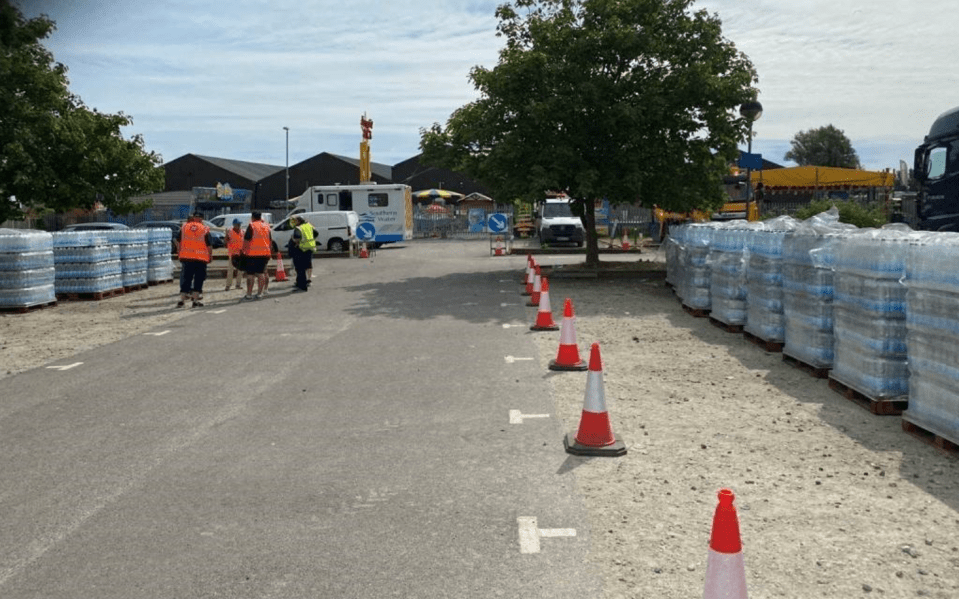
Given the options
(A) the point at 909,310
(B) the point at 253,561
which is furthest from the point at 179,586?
(A) the point at 909,310

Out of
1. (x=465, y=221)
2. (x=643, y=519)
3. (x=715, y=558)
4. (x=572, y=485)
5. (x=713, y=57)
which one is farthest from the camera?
(x=465, y=221)

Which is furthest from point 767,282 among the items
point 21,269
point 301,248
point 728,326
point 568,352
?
point 21,269

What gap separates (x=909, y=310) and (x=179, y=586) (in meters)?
5.86

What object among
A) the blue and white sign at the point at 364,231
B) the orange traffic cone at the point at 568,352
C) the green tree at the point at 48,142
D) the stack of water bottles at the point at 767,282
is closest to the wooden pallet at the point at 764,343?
the stack of water bottles at the point at 767,282

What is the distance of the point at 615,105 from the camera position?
69.5 ft

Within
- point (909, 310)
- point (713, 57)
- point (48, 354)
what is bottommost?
point (48, 354)

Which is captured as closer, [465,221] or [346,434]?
[346,434]

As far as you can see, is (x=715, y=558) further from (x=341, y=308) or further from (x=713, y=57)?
(x=713, y=57)

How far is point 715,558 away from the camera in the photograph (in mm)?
3264

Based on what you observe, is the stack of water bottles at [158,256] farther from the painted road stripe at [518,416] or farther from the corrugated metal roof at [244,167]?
the corrugated metal roof at [244,167]

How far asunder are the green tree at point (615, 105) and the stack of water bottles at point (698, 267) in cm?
607

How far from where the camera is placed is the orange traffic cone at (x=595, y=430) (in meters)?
6.55

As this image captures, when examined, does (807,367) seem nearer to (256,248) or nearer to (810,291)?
(810,291)

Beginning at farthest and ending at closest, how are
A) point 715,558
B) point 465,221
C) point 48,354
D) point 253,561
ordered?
point 465,221 < point 48,354 < point 253,561 < point 715,558
